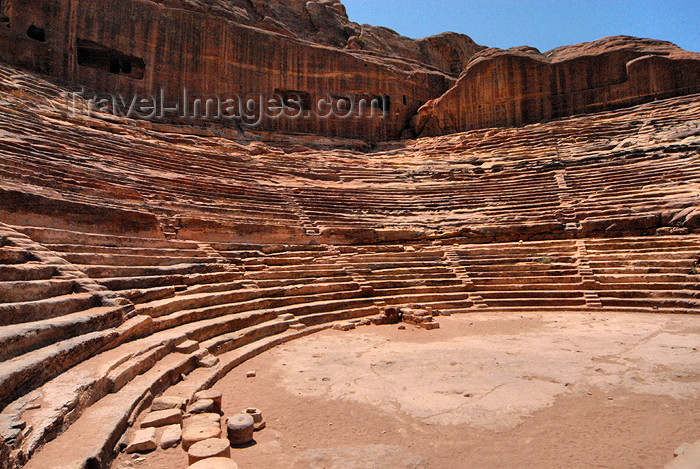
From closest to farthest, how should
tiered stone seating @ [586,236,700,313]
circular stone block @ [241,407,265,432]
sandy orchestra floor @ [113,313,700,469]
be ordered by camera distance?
sandy orchestra floor @ [113,313,700,469]
circular stone block @ [241,407,265,432]
tiered stone seating @ [586,236,700,313]

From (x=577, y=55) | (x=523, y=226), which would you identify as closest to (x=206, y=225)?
(x=523, y=226)

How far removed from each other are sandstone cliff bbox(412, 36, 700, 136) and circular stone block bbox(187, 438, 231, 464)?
1924 centimetres

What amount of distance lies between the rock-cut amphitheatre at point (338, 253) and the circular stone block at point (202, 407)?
0.03m

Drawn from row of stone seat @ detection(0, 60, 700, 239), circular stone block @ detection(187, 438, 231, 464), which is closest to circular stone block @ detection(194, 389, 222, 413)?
circular stone block @ detection(187, 438, 231, 464)

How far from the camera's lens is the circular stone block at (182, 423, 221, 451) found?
3057 mm

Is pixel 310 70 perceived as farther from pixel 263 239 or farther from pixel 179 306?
pixel 179 306

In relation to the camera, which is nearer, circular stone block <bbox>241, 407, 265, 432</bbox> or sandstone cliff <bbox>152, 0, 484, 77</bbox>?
circular stone block <bbox>241, 407, 265, 432</bbox>

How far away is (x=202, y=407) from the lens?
3.65 metres

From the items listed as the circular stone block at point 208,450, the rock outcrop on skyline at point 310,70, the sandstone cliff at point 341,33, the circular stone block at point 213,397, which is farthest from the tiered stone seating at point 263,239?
the sandstone cliff at point 341,33

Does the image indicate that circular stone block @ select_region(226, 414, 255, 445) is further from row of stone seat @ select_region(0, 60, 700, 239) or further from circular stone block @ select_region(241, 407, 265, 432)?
row of stone seat @ select_region(0, 60, 700, 239)

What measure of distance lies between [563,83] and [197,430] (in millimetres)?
20455

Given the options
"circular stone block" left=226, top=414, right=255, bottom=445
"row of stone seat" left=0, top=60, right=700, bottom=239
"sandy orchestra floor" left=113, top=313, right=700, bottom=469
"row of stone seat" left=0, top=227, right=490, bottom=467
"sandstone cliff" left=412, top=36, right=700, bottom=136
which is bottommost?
"sandy orchestra floor" left=113, top=313, right=700, bottom=469

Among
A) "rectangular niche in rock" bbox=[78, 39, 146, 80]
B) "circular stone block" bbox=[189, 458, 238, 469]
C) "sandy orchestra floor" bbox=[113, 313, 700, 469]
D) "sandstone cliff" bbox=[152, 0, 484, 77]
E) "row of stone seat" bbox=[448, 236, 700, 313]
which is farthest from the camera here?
"sandstone cliff" bbox=[152, 0, 484, 77]

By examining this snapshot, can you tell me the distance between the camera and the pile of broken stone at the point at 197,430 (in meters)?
2.82
